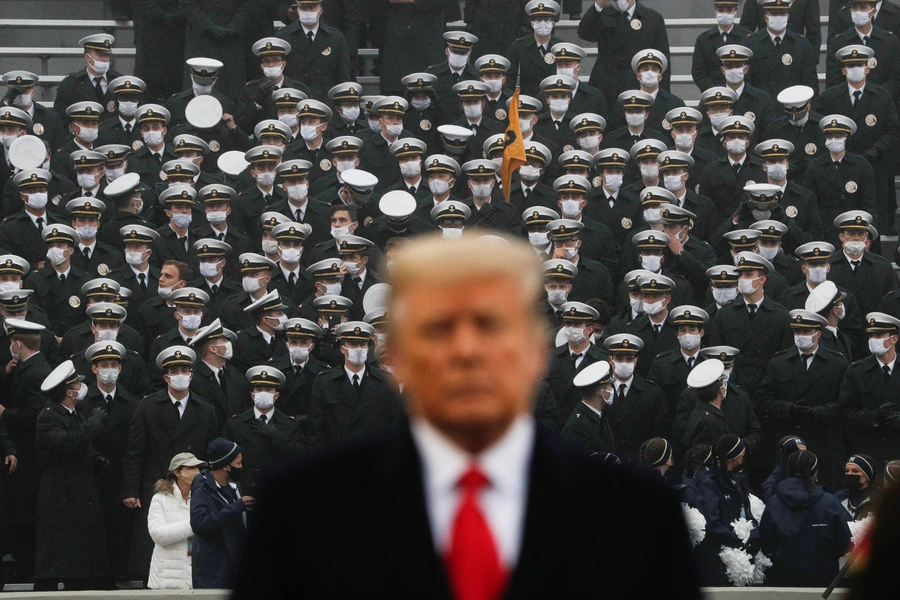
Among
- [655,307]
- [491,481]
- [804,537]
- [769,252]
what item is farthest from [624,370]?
[491,481]

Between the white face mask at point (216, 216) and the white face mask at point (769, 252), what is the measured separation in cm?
393

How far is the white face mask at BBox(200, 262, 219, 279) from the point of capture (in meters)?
12.5

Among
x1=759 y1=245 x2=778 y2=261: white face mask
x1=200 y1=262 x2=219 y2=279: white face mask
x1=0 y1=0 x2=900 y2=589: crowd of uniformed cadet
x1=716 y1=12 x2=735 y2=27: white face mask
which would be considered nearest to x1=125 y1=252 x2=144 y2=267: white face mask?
x1=0 y1=0 x2=900 y2=589: crowd of uniformed cadet

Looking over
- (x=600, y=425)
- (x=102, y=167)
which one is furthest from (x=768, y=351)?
(x=102, y=167)

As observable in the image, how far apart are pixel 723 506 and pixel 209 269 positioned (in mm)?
4565

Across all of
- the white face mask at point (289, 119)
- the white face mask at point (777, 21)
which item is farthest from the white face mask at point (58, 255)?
the white face mask at point (777, 21)

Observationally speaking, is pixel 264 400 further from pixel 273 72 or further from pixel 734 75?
pixel 734 75

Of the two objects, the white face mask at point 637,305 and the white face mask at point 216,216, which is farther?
the white face mask at point 216,216

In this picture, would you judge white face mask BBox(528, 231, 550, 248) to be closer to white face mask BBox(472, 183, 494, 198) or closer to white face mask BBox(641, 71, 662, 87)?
white face mask BBox(472, 183, 494, 198)

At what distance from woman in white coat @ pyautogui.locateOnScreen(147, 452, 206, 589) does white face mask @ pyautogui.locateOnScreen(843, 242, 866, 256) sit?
5064 mm

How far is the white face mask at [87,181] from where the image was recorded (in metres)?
13.5

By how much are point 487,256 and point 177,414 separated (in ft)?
29.6

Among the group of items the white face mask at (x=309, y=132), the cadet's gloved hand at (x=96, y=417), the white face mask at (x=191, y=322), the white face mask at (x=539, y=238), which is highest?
the white face mask at (x=309, y=132)

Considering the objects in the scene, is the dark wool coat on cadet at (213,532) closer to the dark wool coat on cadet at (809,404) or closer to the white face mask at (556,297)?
the white face mask at (556,297)
